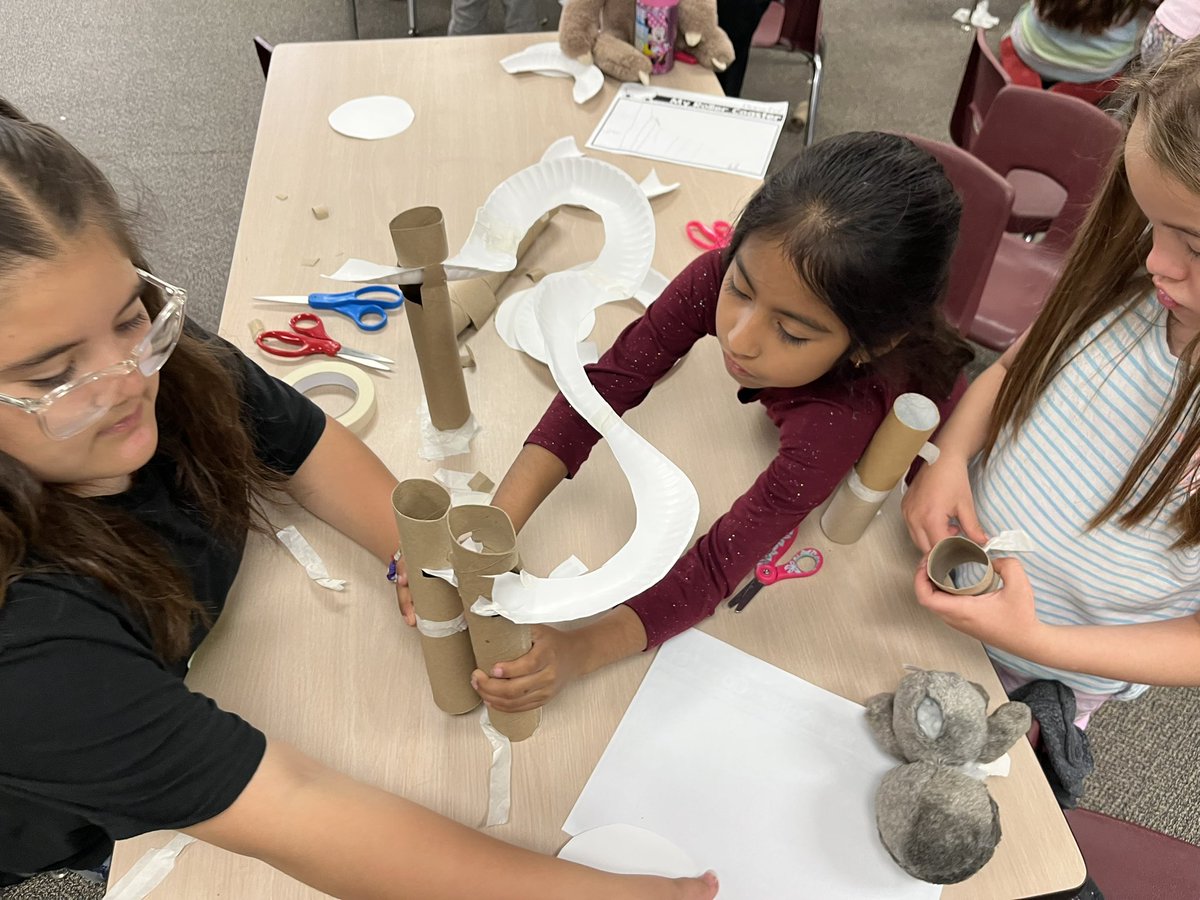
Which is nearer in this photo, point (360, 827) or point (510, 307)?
point (360, 827)

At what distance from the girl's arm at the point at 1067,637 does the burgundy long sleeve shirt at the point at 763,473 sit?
0.14 m

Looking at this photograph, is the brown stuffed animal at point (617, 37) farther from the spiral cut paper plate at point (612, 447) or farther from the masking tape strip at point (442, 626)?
the masking tape strip at point (442, 626)

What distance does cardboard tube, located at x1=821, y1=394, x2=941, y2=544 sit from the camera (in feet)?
2.52

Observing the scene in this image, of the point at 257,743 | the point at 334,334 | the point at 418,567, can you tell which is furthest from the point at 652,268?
the point at 257,743

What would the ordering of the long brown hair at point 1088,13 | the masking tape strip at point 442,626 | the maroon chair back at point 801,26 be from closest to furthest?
the masking tape strip at point 442,626
the long brown hair at point 1088,13
the maroon chair back at point 801,26

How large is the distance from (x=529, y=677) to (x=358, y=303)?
626 mm

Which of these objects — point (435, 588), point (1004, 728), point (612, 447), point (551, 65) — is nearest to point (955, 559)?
point (1004, 728)

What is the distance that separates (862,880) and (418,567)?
1.44 feet

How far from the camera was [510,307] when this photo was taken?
3.61ft

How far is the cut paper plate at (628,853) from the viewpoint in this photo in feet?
2.16

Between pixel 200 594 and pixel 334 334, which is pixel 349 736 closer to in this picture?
pixel 200 594

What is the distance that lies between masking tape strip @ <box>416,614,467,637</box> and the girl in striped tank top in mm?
425

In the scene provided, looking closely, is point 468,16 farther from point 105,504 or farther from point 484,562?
point 484,562

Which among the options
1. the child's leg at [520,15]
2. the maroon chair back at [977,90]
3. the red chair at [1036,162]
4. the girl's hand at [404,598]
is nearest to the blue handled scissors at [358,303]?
the girl's hand at [404,598]
